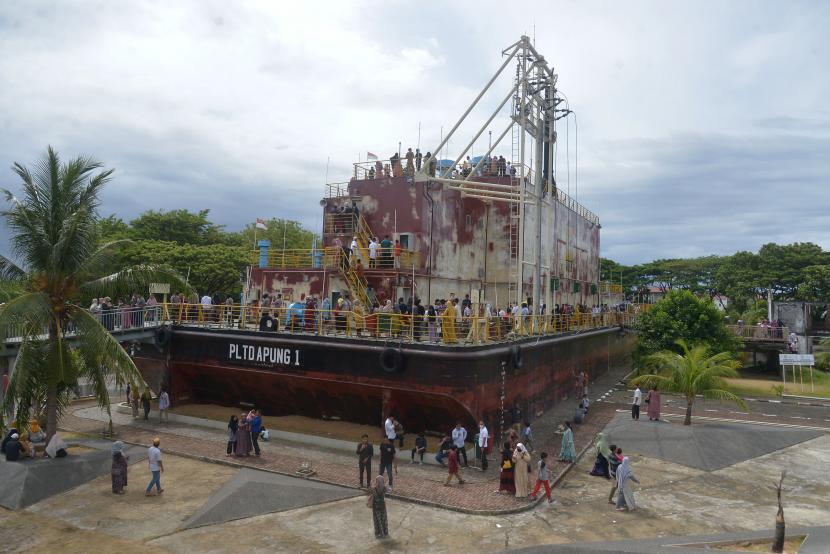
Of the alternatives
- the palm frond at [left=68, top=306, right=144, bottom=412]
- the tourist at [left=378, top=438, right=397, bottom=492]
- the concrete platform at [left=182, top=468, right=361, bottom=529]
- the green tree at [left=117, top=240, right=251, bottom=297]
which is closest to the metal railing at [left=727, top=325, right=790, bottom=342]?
the tourist at [left=378, top=438, right=397, bottom=492]

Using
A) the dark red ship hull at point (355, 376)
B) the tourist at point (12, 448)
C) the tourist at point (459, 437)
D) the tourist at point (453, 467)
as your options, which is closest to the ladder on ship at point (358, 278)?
the dark red ship hull at point (355, 376)

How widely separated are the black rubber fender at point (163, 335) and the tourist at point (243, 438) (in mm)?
7268

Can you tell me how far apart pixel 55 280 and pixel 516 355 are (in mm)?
14967

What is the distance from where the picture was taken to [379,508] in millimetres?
12648

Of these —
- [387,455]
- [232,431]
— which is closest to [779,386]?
[387,455]

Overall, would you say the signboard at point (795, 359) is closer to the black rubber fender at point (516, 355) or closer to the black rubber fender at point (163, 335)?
the black rubber fender at point (516, 355)

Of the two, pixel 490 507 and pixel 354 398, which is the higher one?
A: pixel 354 398

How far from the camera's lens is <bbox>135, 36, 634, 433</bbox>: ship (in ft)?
61.8

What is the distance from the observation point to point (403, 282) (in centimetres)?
2491

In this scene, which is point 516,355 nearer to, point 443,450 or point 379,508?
point 443,450

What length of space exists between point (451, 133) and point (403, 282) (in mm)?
7059

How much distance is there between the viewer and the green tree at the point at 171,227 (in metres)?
55.3

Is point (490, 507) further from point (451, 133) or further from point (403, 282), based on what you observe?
point (451, 133)

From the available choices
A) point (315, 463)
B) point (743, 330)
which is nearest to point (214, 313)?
point (315, 463)
